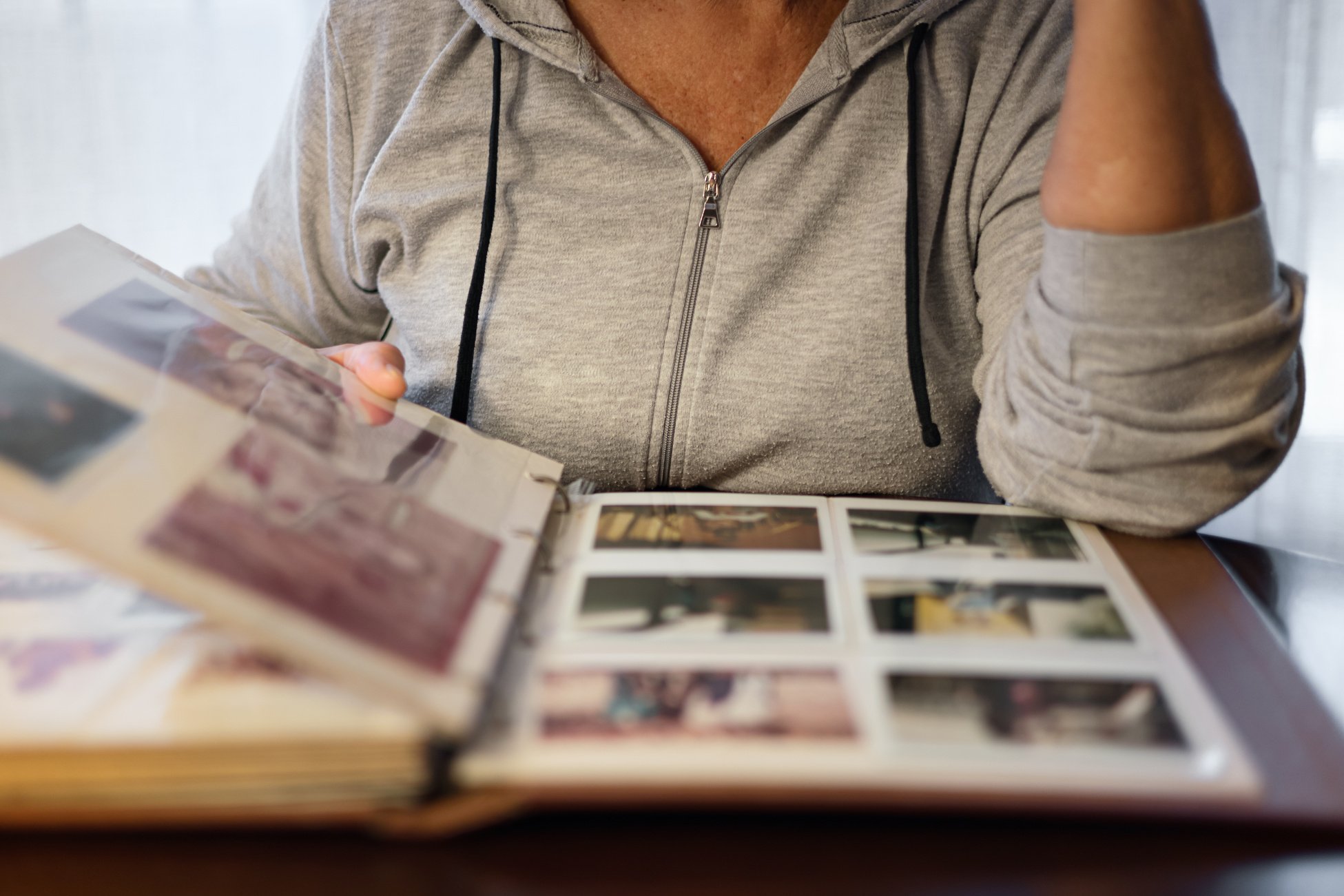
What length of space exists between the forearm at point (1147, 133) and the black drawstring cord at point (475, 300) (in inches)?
15.9

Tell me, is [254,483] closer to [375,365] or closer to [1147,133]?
[375,365]

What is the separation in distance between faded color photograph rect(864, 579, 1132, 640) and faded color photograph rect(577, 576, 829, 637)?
0.10 feet

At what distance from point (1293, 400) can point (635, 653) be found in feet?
1.37

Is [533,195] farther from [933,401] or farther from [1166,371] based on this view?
[1166,371]

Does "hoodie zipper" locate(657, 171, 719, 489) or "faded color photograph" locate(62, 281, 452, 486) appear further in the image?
"hoodie zipper" locate(657, 171, 719, 489)

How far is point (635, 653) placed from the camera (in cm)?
42

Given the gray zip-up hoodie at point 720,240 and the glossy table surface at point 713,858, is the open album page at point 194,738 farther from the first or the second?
the gray zip-up hoodie at point 720,240

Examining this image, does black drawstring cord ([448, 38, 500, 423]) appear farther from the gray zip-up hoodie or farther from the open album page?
the open album page

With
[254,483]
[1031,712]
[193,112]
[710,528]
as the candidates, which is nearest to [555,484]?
[710,528]

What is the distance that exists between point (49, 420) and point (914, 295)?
0.55m

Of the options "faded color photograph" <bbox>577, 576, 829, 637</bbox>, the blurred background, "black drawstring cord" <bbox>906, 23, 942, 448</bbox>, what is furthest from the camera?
the blurred background

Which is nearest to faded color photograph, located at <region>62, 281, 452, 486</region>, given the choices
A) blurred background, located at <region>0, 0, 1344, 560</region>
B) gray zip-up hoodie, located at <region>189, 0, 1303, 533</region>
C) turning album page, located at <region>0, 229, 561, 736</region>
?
turning album page, located at <region>0, 229, 561, 736</region>

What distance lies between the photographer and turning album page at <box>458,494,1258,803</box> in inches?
14.0

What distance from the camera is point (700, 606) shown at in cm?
46
